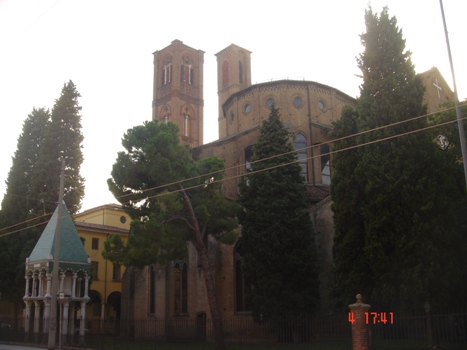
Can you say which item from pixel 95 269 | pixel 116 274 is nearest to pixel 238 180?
pixel 95 269

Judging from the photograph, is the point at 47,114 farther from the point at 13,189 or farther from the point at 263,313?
the point at 263,313

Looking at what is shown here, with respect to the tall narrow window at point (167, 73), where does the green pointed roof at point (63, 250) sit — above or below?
below

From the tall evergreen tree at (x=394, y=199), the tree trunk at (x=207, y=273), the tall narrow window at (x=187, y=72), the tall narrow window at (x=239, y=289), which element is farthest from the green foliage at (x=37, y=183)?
the tall narrow window at (x=187, y=72)

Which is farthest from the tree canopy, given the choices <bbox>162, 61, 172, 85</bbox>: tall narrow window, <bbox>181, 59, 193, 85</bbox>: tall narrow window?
<bbox>181, 59, 193, 85</bbox>: tall narrow window

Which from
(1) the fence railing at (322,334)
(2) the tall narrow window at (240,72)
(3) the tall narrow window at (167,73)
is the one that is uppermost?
(3) the tall narrow window at (167,73)

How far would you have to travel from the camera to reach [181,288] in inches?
1228

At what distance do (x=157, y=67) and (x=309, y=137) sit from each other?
91.8 feet

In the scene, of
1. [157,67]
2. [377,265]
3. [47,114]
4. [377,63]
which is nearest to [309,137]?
[377,63]

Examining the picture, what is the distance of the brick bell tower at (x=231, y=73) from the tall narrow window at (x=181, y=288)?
20.3m

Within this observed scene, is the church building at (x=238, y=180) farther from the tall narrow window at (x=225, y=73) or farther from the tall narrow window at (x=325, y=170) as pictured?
the tall narrow window at (x=225, y=73)

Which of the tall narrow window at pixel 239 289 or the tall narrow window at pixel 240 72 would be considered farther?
the tall narrow window at pixel 240 72

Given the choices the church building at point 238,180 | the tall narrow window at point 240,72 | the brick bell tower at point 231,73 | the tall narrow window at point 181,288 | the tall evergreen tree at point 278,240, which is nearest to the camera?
the tall evergreen tree at point 278,240

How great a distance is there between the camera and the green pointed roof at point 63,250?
2503 cm

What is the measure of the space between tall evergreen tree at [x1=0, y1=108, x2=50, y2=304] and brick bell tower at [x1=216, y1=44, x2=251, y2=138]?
59.4 ft
